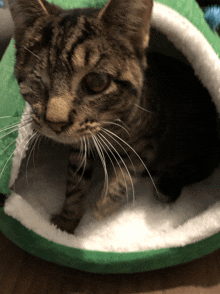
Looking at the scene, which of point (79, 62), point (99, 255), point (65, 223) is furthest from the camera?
point (65, 223)

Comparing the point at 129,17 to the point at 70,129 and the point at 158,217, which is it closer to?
the point at 70,129

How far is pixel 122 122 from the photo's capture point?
684 millimetres

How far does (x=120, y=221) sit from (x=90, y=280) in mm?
195

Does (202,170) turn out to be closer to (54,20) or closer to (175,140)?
(175,140)

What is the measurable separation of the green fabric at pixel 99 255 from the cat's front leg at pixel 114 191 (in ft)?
0.53

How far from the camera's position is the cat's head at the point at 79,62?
1.73 ft

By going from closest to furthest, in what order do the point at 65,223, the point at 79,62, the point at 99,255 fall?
the point at 79,62
the point at 99,255
the point at 65,223

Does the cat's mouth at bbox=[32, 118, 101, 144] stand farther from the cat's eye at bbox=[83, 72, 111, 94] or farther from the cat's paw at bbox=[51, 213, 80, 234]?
the cat's paw at bbox=[51, 213, 80, 234]

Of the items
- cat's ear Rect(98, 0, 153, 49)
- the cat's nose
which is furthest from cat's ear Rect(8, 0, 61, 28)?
the cat's nose

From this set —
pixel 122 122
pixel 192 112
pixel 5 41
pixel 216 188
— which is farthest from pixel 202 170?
pixel 5 41

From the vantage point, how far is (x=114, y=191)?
820 mm

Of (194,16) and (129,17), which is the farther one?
(194,16)

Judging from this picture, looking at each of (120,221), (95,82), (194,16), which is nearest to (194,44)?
(194,16)

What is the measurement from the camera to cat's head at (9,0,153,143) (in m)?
0.53
